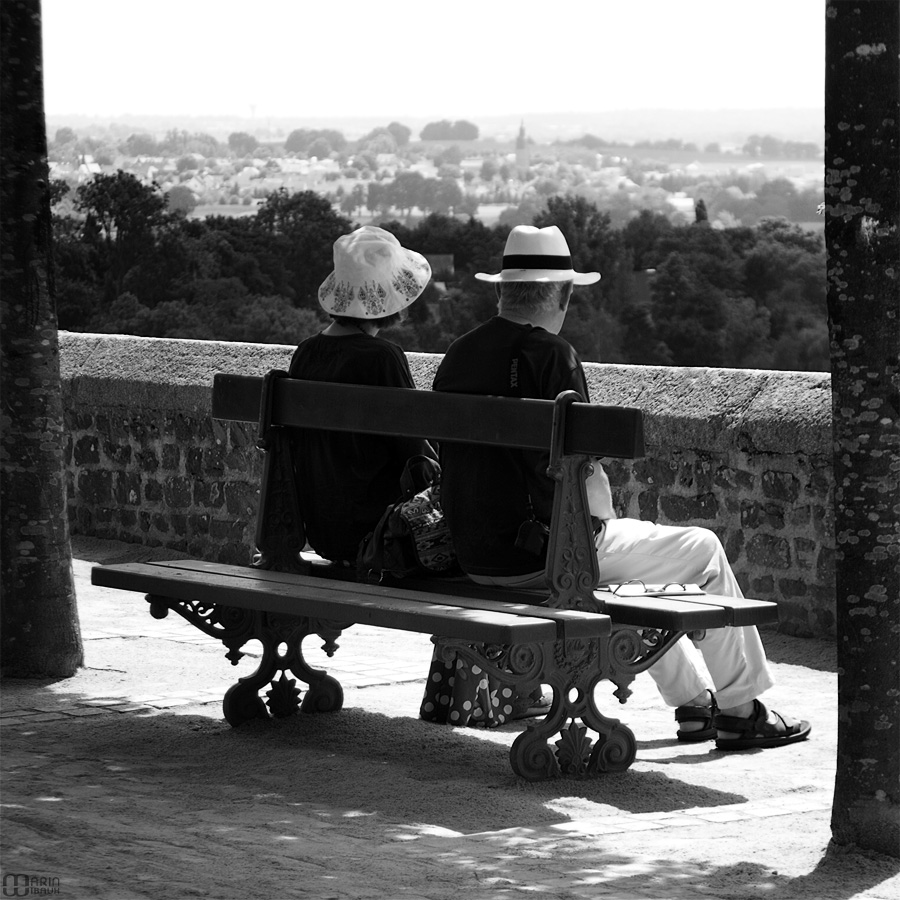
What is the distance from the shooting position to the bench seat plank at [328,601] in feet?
14.0

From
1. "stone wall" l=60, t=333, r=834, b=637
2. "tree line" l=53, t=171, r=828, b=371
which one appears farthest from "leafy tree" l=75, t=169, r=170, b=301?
"stone wall" l=60, t=333, r=834, b=637

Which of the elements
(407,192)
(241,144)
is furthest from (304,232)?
(241,144)

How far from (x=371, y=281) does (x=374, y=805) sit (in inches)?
67.9

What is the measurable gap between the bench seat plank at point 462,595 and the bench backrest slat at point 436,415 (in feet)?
1.41

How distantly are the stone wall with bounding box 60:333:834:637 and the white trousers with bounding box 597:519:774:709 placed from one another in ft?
4.95

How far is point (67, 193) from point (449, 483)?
16.9m

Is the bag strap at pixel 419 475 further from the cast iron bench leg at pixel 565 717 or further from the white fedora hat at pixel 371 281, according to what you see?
the cast iron bench leg at pixel 565 717

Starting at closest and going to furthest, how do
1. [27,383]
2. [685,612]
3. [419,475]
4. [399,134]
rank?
[685,612], [419,475], [27,383], [399,134]

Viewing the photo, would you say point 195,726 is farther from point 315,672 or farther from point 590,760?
point 590,760

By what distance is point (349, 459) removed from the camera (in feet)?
17.1

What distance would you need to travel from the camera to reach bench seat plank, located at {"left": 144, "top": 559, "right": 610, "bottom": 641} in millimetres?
4363

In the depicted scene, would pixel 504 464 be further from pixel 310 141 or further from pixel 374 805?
pixel 310 141

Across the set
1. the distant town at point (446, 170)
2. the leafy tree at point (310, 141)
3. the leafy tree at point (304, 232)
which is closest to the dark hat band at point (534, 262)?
the distant town at point (446, 170)

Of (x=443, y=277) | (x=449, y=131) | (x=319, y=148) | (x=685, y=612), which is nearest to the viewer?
(x=685, y=612)
